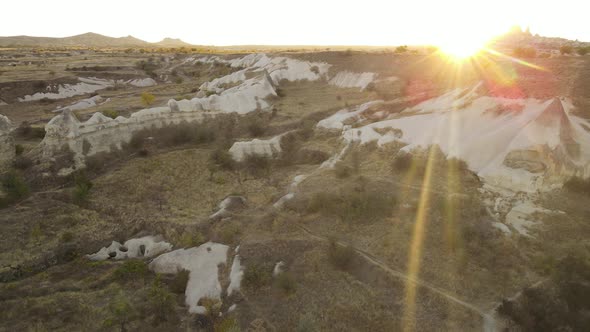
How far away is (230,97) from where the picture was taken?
29.0m

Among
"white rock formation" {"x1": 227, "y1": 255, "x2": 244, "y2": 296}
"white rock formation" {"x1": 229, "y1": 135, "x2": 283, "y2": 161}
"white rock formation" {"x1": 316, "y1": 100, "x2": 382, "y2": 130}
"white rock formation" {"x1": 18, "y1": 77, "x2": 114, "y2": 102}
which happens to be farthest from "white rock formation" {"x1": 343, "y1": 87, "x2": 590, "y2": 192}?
"white rock formation" {"x1": 18, "y1": 77, "x2": 114, "y2": 102}

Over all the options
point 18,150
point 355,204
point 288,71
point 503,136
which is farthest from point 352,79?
point 18,150

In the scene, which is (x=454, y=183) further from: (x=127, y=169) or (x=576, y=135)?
(x=127, y=169)

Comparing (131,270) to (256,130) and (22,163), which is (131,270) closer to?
(22,163)

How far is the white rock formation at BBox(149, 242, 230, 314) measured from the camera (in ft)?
40.8

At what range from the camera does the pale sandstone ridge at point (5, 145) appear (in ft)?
66.9

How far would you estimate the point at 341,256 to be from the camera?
13.0 metres

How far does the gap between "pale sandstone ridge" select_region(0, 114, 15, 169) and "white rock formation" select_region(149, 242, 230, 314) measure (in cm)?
1312

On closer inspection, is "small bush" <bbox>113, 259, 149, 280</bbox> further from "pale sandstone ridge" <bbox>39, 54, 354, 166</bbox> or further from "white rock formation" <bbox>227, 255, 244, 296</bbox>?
"pale sandstone ridge" <bbox>39, 54, 354, 166</bbox>

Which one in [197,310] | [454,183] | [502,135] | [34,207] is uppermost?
[502,135]

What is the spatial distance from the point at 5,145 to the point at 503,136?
27.1 meters

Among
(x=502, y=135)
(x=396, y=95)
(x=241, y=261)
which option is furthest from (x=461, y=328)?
(x=396, y=95)

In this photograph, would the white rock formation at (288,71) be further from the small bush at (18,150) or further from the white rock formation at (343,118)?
the small bush at (18,150)

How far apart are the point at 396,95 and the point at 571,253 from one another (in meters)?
19.8
